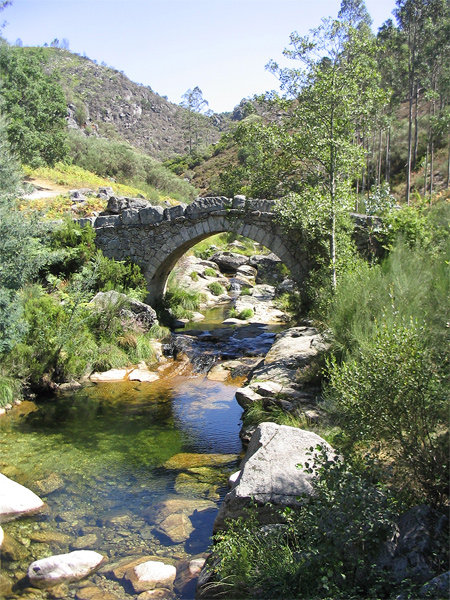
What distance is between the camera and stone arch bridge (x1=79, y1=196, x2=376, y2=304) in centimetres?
1249

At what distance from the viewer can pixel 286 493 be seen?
4.12 meters

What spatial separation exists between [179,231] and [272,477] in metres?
9.70

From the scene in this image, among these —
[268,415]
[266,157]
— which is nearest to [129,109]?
[266,157]

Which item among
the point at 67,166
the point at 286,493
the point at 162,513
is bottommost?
the point at 162,513

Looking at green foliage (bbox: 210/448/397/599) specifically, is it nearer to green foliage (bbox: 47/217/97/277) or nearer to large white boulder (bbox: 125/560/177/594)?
large white boulder (bbox: 125/560/177/594)

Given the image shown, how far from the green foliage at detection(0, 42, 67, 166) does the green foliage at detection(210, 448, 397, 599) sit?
2091cm

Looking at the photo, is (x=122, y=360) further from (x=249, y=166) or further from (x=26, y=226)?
(x=249, y=166)

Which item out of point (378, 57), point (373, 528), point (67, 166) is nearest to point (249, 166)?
point (373, 528)

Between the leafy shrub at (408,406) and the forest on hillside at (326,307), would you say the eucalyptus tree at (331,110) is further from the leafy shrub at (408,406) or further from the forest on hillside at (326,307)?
the leafy shrub at (408,406)

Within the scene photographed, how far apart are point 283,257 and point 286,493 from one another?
29.0ft

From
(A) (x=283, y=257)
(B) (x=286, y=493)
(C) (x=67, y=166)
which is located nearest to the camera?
(B) (x=286, y=493)

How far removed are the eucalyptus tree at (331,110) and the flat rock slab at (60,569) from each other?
19.3 ft

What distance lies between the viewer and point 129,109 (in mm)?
73438

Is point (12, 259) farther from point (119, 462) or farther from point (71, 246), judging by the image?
point (119, 462)
